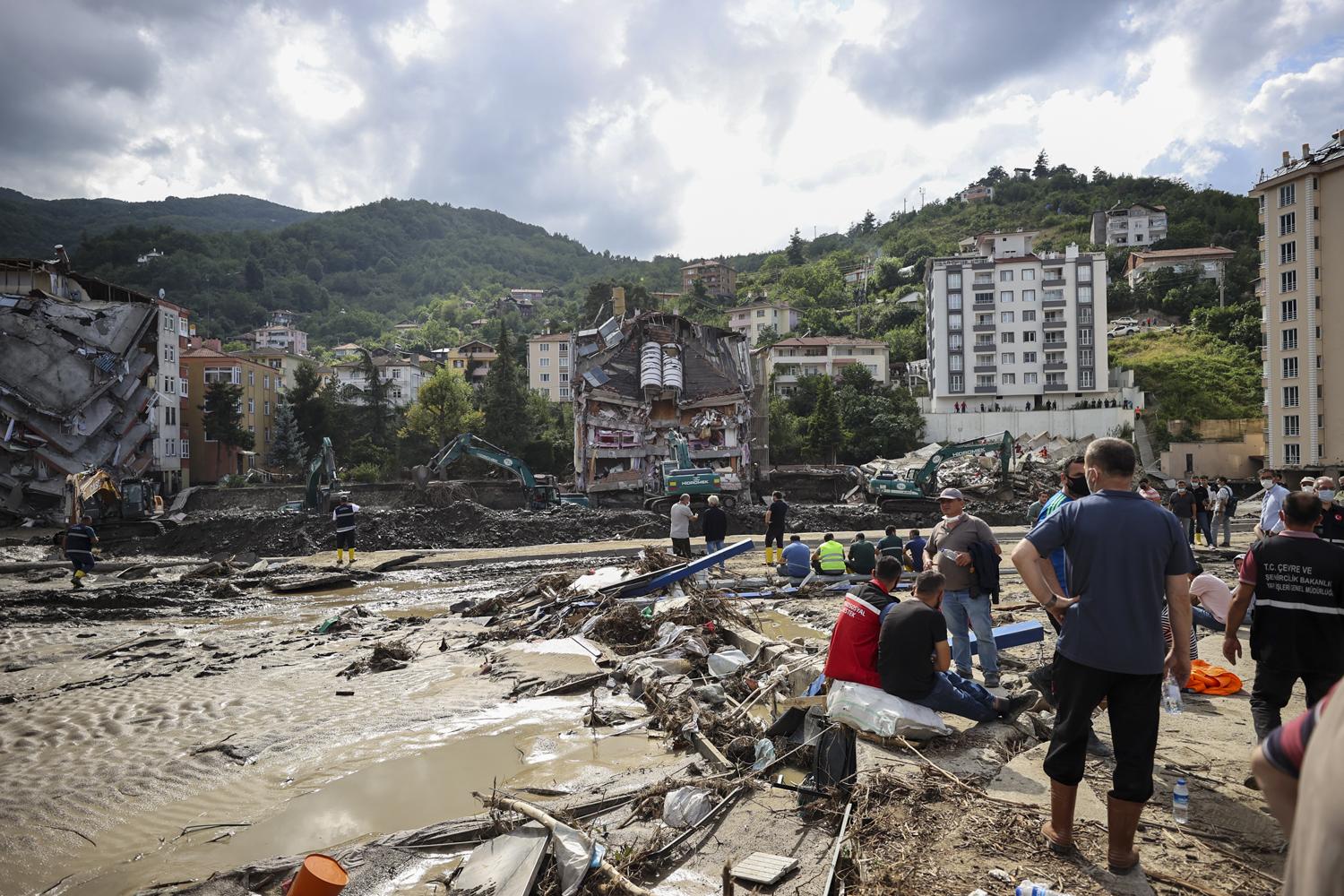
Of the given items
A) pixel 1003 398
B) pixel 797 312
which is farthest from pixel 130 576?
pixel 797 312

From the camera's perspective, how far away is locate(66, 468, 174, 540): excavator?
26688 millimetres

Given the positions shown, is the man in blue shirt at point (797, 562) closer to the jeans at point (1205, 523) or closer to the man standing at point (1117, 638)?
the jeans at point (1205, 523)

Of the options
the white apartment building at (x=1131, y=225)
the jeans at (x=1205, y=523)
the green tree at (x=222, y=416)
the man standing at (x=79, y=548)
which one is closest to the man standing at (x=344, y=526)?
the man standing at (x=79, y=548)

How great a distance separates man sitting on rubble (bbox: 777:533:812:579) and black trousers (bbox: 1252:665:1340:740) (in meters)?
10.2

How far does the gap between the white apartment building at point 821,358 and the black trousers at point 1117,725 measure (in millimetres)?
67812

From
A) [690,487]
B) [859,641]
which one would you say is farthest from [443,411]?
[859,641]

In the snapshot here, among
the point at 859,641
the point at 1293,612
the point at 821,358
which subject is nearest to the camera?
the point at 1293,612

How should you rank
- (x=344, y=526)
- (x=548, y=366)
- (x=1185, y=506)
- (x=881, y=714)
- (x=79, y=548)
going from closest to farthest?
(x=881, y=714), (x=1185, y=506), (x=79, y=548), (x=344, y=526), (x=548, y=366)

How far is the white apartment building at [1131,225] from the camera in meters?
99.1

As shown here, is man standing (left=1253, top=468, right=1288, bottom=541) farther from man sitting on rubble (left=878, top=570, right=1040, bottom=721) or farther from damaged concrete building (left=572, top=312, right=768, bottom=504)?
damaged concrete building (left=572, top=312, right=768, bottom=504)

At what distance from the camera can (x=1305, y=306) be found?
40750mm

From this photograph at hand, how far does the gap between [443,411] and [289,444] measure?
14.1 m

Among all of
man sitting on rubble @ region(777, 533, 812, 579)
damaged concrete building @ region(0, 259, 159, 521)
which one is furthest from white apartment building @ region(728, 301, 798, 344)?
man sitting on rubble @ region(777, 533, 812, 579)

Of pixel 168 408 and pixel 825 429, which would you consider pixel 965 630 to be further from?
pixel 168 408
